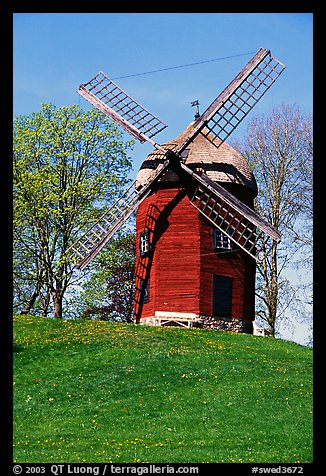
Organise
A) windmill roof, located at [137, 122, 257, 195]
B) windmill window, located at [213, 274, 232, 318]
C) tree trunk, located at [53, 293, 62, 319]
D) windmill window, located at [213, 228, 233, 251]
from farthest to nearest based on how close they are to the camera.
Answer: tree trunk, located at [53, 293, 62, 319]
windmill window, located at [213, 228, 233, 251]
windmill roof, located at [137, 122, 257, 195]
windmill window, located at [213, 274, 232, 318]

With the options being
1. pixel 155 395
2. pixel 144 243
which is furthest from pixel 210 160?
pixel 155 395

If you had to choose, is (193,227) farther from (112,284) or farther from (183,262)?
(112,284)

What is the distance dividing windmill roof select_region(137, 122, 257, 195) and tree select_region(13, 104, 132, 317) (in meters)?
Result: 6.51

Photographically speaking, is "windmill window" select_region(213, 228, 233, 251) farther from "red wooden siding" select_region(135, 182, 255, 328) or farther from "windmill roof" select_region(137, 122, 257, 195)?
"windmill roof" select_region(137, 122, 257, 195)

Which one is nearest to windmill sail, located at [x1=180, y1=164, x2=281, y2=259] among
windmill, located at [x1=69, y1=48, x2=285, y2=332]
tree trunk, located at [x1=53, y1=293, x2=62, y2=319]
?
windmill, located at [x1=69, y1=48, x2=285, y2=332]

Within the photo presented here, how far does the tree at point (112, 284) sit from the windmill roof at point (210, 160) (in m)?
8.55

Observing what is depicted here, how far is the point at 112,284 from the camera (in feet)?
166

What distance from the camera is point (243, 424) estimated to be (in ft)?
69.5

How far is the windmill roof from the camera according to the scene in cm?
3794

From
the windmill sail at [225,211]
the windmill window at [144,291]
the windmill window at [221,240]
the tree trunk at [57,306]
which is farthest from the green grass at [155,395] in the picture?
the tree trunk at [57,306]

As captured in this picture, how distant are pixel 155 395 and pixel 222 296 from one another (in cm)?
1389

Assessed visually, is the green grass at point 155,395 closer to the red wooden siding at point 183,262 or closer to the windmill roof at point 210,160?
the red wooden siding at point 183,262
